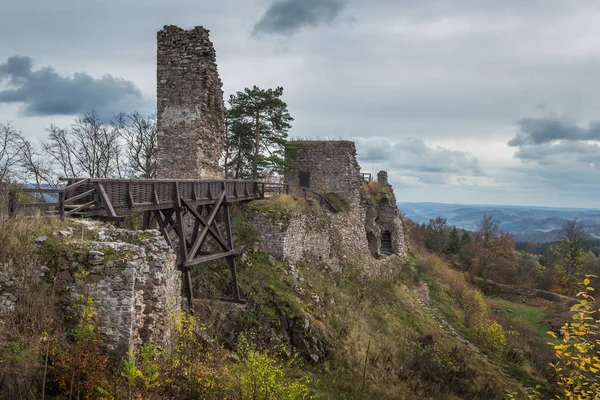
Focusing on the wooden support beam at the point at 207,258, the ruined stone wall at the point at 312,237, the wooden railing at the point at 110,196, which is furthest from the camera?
the ruined stone wall at the point at 312,237

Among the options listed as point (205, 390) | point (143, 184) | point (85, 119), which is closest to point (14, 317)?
point (205, 390)

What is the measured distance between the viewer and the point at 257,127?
77.2 ft

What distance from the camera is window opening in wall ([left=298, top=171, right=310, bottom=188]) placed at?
2458 centimetres

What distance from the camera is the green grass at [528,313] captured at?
31.1 m

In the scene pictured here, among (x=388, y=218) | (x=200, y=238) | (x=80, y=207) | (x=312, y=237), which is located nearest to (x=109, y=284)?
(x=80, y=207)

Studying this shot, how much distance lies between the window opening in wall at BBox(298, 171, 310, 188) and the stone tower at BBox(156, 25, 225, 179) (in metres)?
9.37

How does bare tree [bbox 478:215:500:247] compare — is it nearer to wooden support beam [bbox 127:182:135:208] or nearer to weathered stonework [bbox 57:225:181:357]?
wooden support beam [bbox 127:182:135:208]

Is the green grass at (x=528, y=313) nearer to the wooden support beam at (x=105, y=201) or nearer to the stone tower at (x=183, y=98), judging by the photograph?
the stone tower at (x=183, y=98)

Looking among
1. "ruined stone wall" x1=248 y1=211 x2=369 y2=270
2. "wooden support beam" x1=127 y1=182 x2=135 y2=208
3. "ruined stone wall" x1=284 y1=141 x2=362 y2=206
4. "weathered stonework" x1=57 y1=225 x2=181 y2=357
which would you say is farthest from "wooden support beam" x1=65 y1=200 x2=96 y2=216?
"ruined stone wall" x1=284 y1=141 x2=362 y2=206

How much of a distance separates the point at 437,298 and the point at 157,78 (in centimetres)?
Result: 2221

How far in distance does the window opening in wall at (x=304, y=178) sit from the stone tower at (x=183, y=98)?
30.7ft

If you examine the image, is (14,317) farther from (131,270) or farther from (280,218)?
(280,218)

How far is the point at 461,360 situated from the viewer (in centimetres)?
1623

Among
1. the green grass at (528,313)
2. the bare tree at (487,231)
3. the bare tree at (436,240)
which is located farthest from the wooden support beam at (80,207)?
the bare tree at (487,231)
